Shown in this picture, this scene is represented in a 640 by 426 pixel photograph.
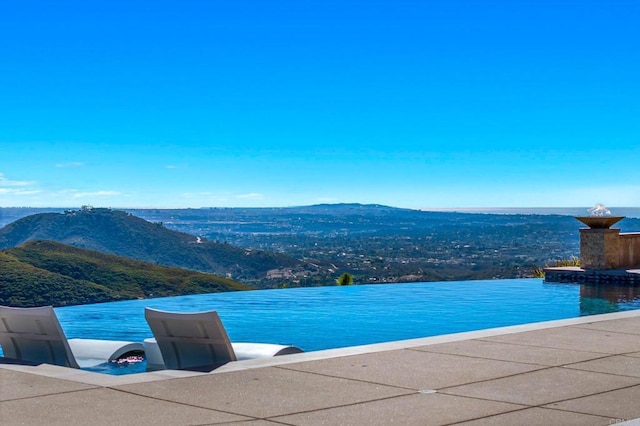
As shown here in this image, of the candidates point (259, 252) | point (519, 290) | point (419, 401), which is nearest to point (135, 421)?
point (419, 401)

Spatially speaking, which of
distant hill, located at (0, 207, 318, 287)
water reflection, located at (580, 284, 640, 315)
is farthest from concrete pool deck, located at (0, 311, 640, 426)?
distant hill, located at (0, 207, 318, 287)

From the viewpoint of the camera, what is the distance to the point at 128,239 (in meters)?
77.6

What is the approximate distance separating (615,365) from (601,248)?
13661 mm

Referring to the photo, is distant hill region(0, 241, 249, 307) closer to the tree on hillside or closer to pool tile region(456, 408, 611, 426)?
the tree on hillside

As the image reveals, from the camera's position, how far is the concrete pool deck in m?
6.47

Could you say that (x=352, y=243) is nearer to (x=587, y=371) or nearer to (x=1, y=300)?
(x=1, y=300)

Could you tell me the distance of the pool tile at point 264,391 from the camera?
683 centimetres

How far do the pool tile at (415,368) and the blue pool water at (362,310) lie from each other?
117 inches

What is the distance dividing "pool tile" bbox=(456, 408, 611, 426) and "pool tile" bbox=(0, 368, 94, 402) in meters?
3.19

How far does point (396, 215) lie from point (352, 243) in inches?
1044

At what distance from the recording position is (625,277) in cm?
2039

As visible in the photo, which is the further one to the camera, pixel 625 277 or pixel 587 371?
pixel 625 277

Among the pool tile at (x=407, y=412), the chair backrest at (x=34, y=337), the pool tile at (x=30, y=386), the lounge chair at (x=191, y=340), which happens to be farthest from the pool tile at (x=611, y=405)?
the chair backrest at (x=34, y=337)

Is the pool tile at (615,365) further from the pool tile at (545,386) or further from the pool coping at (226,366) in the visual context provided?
the pool coping at (226,366)
